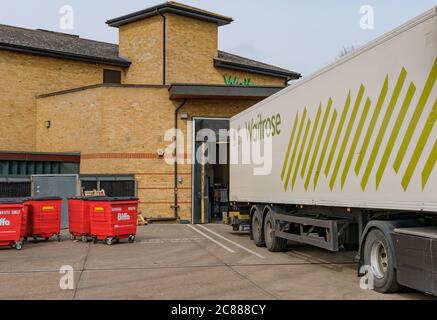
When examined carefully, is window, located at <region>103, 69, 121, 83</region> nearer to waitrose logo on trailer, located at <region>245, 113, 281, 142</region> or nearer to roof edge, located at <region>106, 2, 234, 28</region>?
roof edge, located at <region>106, 2, 234, 28</region>

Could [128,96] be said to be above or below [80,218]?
above

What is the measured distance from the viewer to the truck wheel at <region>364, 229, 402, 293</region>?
807cm

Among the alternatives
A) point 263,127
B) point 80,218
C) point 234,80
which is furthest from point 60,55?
point 263,127

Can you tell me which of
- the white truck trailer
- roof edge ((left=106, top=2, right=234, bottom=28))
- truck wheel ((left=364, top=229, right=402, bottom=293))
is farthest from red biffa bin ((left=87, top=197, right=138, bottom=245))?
roof edge ((left=106, top=2, right=234, bottom=28))

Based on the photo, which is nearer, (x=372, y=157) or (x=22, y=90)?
(x=372, y=157)

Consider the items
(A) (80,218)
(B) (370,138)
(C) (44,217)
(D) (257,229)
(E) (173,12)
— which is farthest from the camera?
(E) (173,12)

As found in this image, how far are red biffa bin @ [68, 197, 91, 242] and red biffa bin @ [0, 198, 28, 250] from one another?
6.73 ft

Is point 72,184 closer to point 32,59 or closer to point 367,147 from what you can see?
point 32,59

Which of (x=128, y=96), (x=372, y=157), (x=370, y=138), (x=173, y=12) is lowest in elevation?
(x=372, y=157)

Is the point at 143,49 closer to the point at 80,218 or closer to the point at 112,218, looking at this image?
the point at 80,218

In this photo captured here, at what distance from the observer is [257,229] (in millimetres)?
14891

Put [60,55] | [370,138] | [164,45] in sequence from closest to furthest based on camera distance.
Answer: [370,138], [60,55], [164,45]

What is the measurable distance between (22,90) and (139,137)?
775 cm
